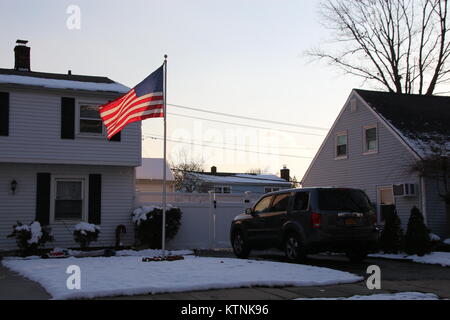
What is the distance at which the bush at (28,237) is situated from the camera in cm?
1653

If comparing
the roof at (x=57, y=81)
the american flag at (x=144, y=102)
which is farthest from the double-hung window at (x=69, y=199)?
the american flag at (x=144, y=102)

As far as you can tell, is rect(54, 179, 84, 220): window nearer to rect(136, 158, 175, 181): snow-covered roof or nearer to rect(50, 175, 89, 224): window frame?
rect(50, 175, 89, 224): window frame

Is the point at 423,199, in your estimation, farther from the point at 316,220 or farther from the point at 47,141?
the point at 47,141

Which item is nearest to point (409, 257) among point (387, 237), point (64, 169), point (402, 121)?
point (387, 237)

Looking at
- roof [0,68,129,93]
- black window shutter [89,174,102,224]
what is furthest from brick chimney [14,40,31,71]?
black window shutter [89,174,102,224]

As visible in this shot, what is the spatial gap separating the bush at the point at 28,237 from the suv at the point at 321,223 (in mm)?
6832

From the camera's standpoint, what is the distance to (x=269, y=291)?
8797 millimetres

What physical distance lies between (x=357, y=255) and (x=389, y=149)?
8.56m

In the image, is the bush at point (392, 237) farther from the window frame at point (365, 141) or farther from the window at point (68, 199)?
the window at point (68, 199)

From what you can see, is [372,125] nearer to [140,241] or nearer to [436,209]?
[436,209]

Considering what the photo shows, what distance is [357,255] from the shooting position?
14.1 meters

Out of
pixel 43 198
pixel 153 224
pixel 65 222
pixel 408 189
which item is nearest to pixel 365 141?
pixel 408 189

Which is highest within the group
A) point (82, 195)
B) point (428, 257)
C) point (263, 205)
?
point (82, 195)

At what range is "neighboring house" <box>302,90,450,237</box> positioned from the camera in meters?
20.0
